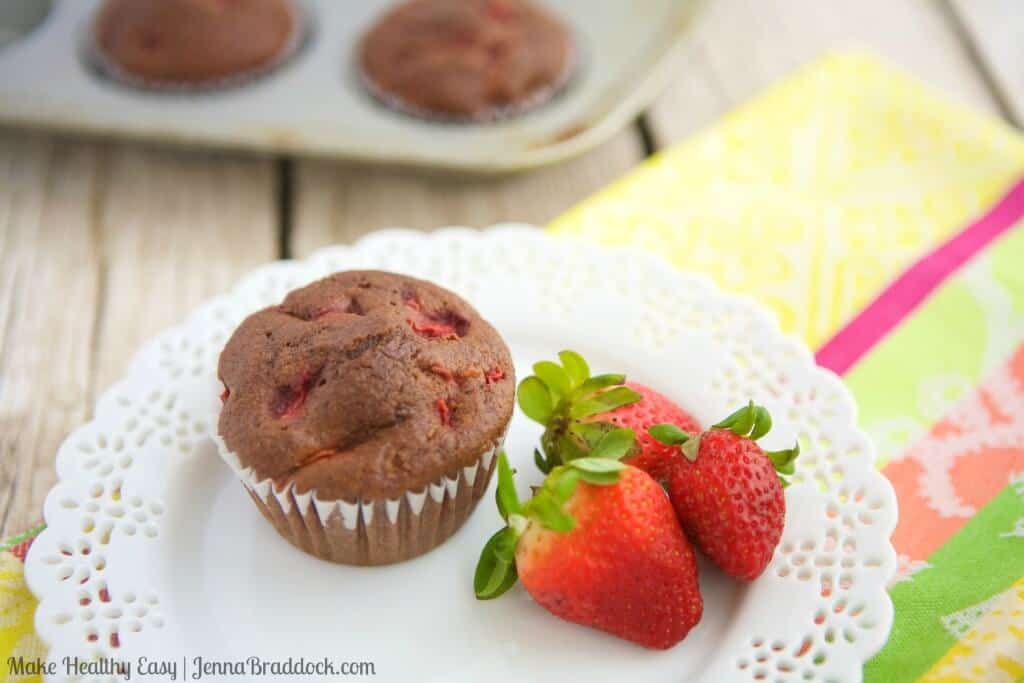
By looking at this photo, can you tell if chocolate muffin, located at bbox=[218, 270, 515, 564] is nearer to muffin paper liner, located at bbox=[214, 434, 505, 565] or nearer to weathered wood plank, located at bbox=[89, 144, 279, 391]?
muffin paper liner, located at bbox=[214, 434, 505, 565]

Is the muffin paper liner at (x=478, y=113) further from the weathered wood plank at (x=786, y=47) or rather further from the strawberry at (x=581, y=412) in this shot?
the strawberry at (x=581, y=412)

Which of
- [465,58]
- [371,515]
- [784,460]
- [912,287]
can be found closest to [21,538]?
[371,515]

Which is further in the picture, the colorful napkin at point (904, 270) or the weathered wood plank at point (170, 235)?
the weathered wood plank at point (170, 235)

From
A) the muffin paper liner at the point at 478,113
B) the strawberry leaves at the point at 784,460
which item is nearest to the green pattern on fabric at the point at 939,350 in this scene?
the strawberry leaves at the point at 784,460

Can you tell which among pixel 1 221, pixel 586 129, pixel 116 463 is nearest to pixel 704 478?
pixel 116 463

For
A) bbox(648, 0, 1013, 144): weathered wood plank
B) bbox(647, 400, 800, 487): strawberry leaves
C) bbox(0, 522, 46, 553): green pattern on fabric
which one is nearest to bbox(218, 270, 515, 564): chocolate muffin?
bbox(647, 400, 800, 487): strawberry leaves

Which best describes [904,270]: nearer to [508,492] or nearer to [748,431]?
[748,431]
